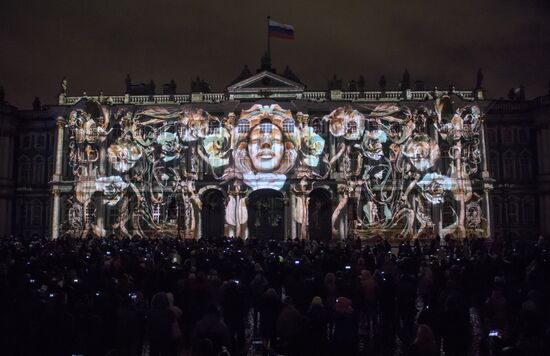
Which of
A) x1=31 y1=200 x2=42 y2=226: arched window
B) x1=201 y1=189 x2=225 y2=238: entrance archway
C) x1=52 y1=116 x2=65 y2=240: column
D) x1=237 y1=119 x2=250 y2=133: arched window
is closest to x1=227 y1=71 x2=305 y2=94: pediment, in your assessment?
x1=237 y1=119 x2=250 y2=133: arched window

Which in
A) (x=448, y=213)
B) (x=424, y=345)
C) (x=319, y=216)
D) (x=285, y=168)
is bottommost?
(x=424, y=345)

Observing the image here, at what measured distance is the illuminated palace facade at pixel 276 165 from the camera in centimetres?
5266

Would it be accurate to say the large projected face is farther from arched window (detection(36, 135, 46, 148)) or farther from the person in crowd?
the person in crowd

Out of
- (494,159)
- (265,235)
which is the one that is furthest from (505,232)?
(265,235)

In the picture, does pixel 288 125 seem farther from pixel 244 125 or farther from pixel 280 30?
pixel 280 30

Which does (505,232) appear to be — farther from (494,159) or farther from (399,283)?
(399,283)

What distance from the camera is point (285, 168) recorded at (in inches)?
2100

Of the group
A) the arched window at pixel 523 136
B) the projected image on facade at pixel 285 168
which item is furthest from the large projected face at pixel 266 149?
the arched window at pixel 523 136

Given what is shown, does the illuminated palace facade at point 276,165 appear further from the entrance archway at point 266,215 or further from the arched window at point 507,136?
the arched window at point 507,136

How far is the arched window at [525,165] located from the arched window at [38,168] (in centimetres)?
5155

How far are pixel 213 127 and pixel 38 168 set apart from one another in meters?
21.6

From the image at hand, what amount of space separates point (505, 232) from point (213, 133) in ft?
103

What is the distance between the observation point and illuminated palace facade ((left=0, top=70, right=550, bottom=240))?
5266cm

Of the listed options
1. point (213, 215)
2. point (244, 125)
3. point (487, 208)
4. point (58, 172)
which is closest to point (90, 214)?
point (58, 172)
